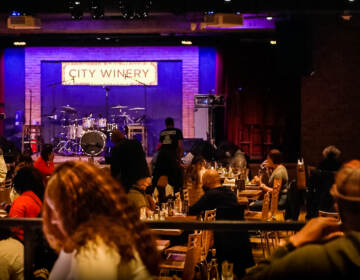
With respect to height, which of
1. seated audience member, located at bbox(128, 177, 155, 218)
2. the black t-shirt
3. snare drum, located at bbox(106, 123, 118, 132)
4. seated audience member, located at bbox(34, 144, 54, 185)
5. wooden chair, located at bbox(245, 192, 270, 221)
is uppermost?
snare drum, located at bbox(106, 123, 118, 132)

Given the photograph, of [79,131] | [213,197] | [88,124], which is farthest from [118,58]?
[213,197]

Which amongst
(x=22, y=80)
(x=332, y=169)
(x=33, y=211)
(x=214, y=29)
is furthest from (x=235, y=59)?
(x=33, y=211)

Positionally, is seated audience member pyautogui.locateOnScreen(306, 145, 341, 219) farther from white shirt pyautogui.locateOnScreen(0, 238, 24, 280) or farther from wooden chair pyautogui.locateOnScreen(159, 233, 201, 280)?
white shirt pyautogui.locateOnScreen(0, 238, 24, 280)

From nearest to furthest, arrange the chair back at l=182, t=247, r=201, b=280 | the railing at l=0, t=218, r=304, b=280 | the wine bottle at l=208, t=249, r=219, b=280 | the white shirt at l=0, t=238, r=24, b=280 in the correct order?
the railing at l=0, t=218, r=304, b=280, the white shirt at l=0, t=238, r=24, b=280, the chair back at l=182, t=247, r=201, b=280, the wine bottle at l=208, t=249, r=219, b=280

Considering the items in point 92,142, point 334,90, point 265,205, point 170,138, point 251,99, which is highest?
point 334,90

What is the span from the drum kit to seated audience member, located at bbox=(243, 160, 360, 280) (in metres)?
11.3

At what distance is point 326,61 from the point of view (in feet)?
40.1

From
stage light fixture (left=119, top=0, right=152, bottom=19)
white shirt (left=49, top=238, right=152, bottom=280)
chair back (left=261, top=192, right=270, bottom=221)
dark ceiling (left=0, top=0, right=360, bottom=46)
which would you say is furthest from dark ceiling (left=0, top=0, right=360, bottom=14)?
white shirt (left=49, top=238, right=152, bottom=280)

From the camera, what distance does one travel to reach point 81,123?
14.4 m

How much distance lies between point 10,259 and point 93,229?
85.4 inches

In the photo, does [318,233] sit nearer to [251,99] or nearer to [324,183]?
[324,183]

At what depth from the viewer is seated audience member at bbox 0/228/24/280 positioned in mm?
3369

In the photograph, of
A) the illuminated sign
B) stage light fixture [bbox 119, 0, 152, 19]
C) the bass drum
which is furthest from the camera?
the illuminated sign

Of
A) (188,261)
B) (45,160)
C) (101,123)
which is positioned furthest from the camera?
(101,123)
